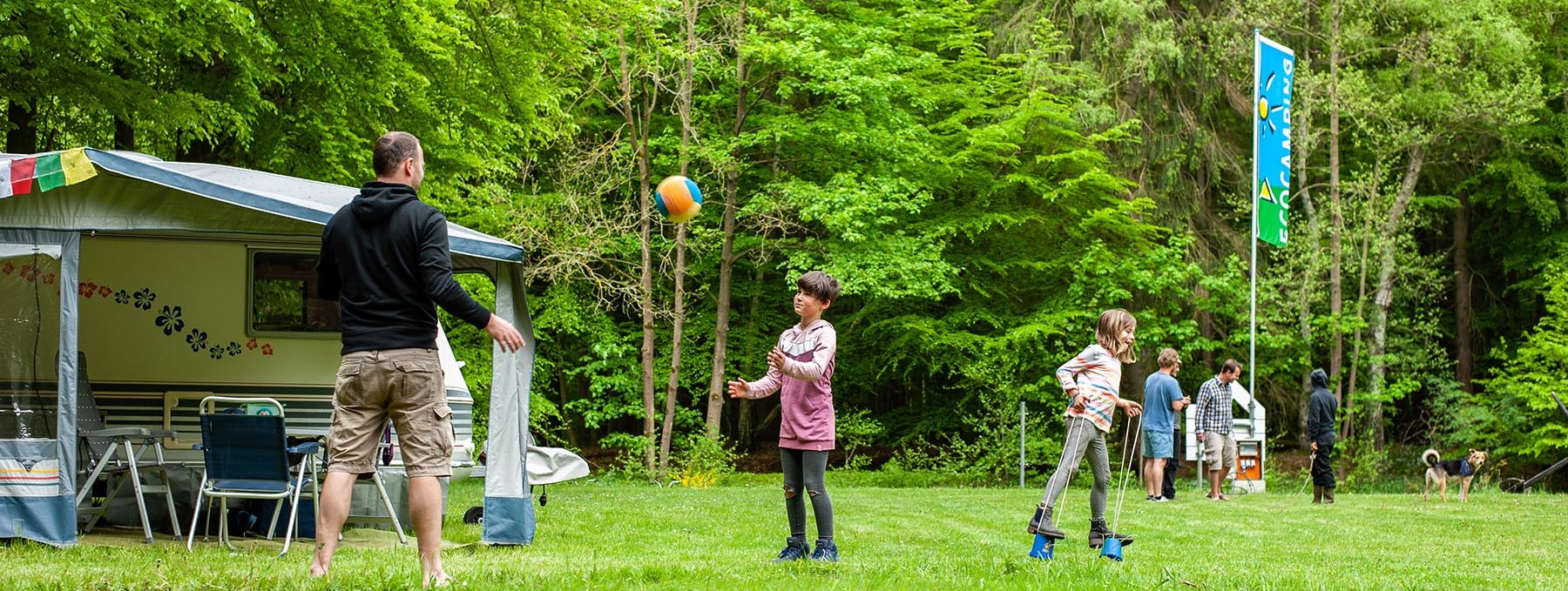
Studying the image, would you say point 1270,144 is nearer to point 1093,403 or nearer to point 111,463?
point 1093,403

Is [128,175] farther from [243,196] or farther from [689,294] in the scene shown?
[689,294]

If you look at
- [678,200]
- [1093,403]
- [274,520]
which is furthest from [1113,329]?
[274,520]

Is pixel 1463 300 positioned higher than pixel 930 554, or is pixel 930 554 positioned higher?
pixel 1463 300

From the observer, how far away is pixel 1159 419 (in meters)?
14.3

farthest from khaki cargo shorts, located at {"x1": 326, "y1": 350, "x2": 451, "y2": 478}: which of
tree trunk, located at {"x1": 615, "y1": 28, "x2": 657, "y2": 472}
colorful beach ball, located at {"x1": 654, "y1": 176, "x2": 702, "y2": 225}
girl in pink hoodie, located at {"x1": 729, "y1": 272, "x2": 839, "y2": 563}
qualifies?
tree trunk, located at {"x1": 615, "y1": 28, "x2": 657, "y2": 472}

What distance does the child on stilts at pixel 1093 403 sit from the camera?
24.7 ft

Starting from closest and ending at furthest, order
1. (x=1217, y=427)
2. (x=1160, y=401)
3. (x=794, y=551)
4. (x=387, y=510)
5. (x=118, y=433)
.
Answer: (x=794, y=551) < (x=118, y=433) < (x=387, y=510) < (x=1160, y=401) < (x=1217, y=427)

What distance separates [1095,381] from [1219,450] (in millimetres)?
8085

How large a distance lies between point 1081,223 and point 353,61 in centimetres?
1352

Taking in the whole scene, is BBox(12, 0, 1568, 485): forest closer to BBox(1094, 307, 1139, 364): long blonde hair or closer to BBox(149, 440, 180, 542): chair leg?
BBox(149, 440, 180, 542): chair leg

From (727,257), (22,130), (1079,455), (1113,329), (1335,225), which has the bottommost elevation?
(1079,455)

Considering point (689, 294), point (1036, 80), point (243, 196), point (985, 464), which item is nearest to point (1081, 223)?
point (1036, 80)

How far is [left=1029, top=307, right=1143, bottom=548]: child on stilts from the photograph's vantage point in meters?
7.54

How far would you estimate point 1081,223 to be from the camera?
24016 millimetres
